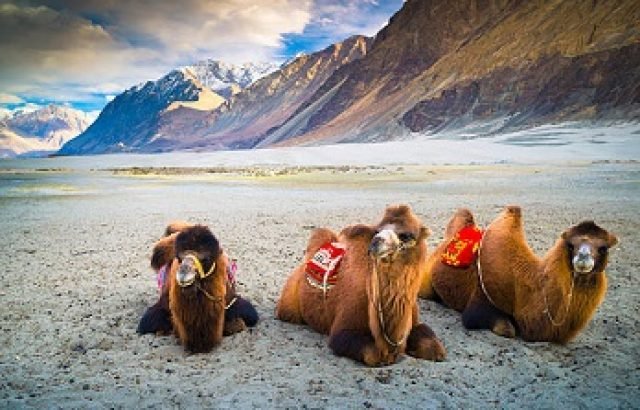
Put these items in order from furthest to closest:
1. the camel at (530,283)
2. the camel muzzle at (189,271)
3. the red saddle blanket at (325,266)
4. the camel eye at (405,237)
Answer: the red saddle blanket at (325,266)
the camel at (530,283)
the camel muzzle at (189,271)
the camel eye at (405,237)

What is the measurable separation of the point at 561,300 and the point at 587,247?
24.3 inches

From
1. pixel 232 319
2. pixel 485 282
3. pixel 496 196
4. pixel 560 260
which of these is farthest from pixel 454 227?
pixel 496 196

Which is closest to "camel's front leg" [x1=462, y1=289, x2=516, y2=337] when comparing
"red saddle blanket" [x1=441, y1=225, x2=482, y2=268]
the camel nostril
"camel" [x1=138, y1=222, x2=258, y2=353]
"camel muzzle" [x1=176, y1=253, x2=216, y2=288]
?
"red saddle blanket" [x1=441, y1=225, x2=482, y2=268]

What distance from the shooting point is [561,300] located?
5.42 metres

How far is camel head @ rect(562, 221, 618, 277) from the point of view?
5.06m

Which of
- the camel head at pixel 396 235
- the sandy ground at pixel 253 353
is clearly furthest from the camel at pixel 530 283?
the camel head at pixel 396 235

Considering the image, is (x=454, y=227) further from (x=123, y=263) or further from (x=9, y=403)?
(x=123, y=263)

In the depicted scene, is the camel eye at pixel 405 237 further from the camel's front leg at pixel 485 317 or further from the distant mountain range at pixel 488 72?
the distant mountain range at pixel 488 72

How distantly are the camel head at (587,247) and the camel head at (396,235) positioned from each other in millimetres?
1469

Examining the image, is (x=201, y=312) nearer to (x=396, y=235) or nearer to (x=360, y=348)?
(x=360, y=348)

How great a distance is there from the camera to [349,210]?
16.9 meters

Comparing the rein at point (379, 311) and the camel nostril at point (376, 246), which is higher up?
the camel nostril at point (376, 246)

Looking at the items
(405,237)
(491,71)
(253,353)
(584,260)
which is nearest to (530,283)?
(584,260)

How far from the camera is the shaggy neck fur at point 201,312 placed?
536 centimetres
